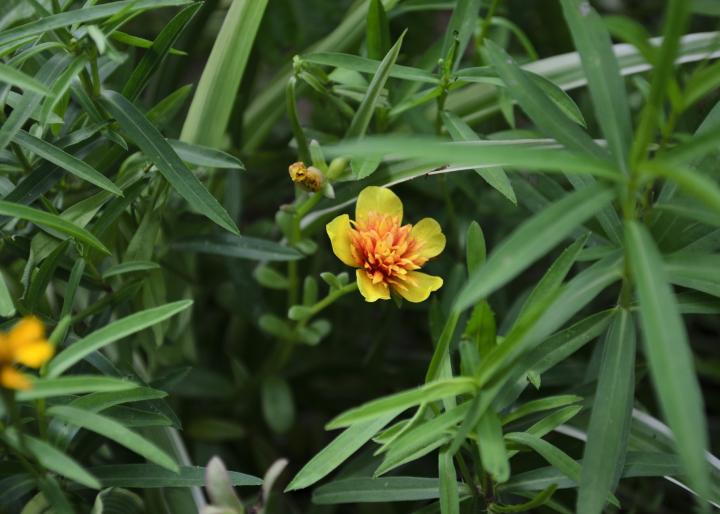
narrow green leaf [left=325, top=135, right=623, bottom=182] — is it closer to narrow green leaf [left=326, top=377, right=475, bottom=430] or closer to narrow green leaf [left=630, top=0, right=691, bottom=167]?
narrow green leaf [left=630, top=0, right=691, bottom=167]

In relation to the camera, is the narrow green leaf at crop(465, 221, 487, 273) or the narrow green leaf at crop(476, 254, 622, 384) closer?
Answer: the narrow green leaf at crop(476, 254, 622, 384)

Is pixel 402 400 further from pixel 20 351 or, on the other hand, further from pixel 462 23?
pixel 462 23

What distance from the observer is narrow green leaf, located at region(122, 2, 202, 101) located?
2.18ft

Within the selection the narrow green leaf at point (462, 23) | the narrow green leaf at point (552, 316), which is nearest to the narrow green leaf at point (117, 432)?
the narrow green leaf at point (552, 316)

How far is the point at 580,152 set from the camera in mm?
529

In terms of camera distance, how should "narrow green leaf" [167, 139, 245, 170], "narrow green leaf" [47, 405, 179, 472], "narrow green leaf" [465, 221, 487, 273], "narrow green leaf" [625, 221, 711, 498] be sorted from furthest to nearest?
"narrow green leaf" [167, 139, 245, 170] → "narrow green leaf" [465, 221, 487, 273] → "narrow green leaf" [47, 405, 179, 472] → "narrow green leaf" [625, 221, 711, 498]

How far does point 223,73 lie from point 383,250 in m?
0.26

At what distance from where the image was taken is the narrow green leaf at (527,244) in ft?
1.35

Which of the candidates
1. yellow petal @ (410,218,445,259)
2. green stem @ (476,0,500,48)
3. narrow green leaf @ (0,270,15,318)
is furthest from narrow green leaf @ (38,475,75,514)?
green stem @ (476,0,500,48)

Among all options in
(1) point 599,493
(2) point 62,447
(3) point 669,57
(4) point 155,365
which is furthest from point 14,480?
(3) point 669,57

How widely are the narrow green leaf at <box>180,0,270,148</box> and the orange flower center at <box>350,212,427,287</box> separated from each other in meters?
0.22

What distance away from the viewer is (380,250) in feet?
2.04

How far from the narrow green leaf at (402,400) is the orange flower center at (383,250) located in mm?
123

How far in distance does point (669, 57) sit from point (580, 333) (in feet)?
0.73
